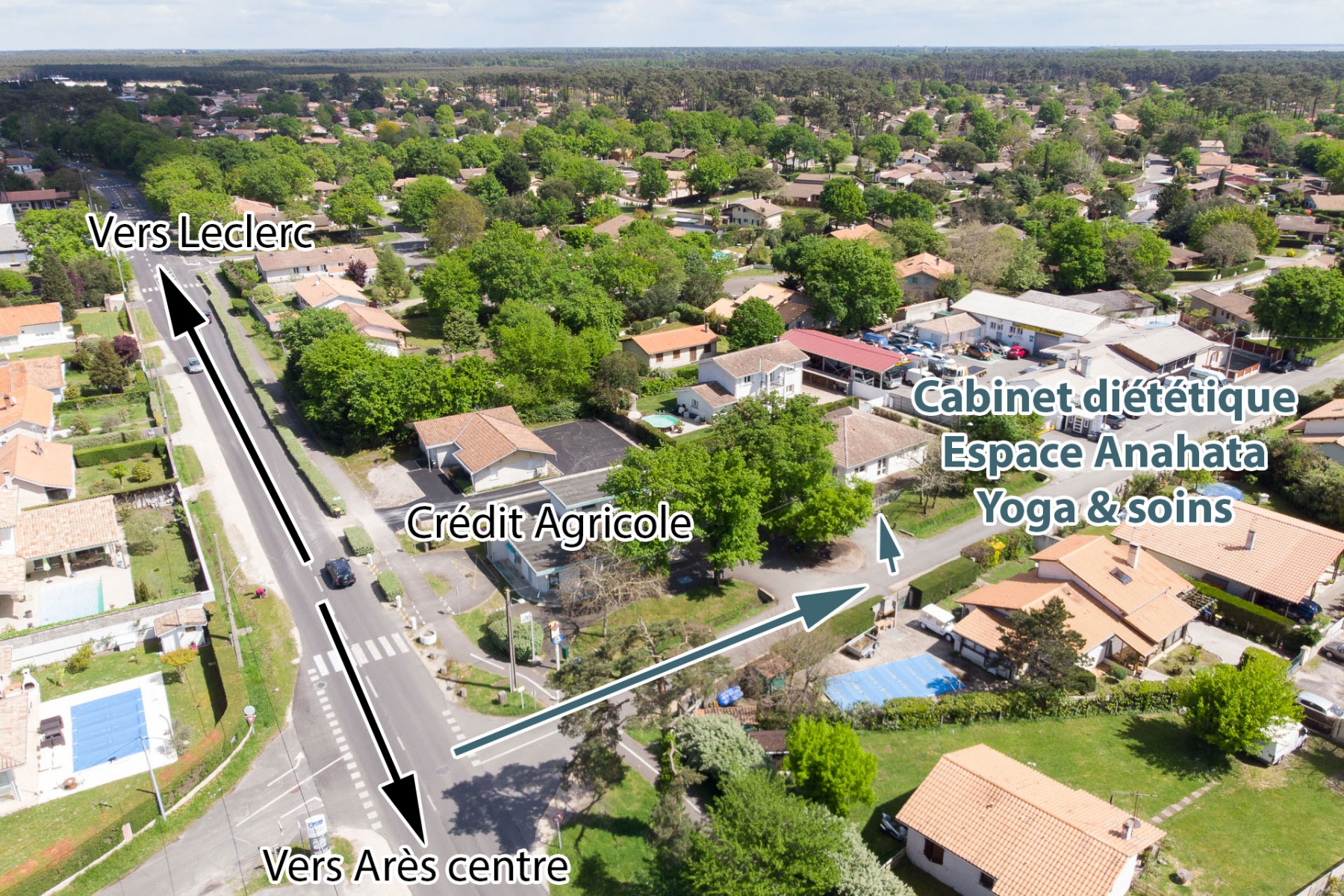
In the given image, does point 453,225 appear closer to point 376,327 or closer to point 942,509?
point 376,327

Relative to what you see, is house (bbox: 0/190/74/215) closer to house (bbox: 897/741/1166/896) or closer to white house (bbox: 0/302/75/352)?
white house (bbox: 0/302/75/352)

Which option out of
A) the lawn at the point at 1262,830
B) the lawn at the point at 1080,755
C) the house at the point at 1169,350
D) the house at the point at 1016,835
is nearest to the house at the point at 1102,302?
the house at the point at 1169,350

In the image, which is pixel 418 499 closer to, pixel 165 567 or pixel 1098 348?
pixel 165 567

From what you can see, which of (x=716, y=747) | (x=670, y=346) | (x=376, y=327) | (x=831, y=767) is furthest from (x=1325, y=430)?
(x=376, y=327)

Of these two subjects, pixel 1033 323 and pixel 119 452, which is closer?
pixel 119 452

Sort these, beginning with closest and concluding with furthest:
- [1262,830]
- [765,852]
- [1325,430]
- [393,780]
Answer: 1. [765,852]
2. [393,780]
3. [1262,830]
4. [1325,430]

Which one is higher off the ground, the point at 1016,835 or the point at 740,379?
the point at 740,379

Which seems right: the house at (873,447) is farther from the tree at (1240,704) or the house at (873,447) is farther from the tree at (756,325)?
the tree at (1240,704)
